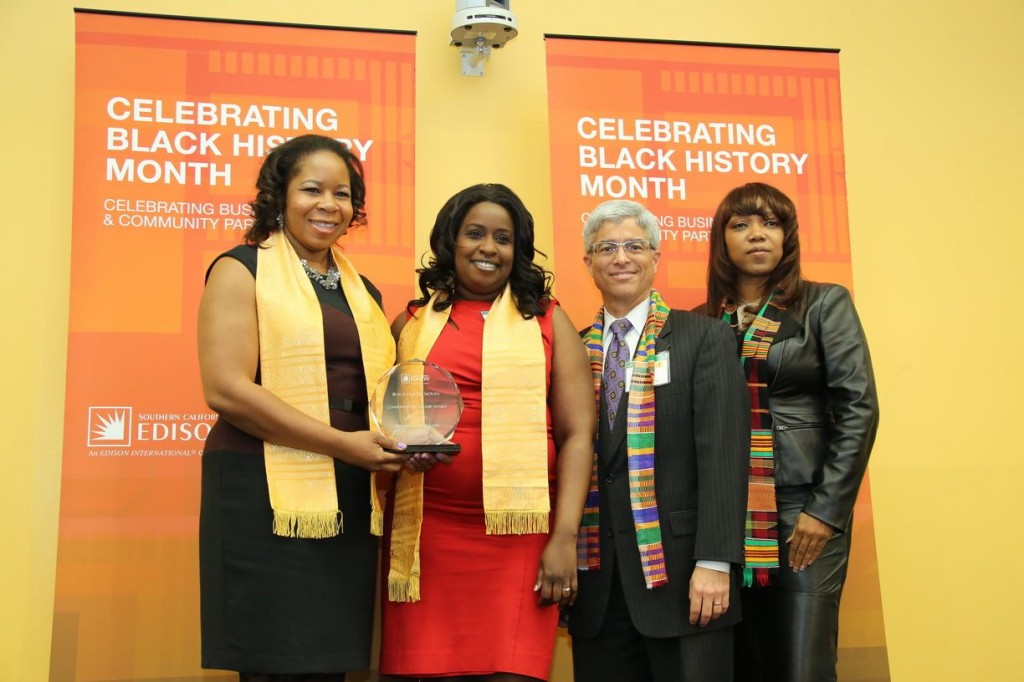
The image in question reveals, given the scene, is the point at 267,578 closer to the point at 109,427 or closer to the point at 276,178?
the point at 276,178

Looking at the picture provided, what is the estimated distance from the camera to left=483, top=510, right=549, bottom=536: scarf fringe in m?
2.55

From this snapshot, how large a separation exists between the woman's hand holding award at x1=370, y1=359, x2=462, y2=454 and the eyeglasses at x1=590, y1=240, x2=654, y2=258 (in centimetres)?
62

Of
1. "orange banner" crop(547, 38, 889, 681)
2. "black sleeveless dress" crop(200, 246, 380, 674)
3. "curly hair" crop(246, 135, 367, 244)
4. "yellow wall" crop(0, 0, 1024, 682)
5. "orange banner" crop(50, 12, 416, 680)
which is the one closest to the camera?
"black sleeveless dress" crop(200, 246, 380, 674)

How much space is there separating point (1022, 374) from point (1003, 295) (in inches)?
13.8

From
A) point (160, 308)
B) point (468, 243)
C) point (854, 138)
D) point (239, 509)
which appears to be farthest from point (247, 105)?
point (854, 138)

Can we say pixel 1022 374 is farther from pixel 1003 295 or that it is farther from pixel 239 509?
pixel 239 509

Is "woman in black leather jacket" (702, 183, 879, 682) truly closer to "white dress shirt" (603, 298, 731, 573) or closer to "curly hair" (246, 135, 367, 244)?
"white dress shirt" (603, 298, 731, 573)

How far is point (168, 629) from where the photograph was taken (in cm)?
340

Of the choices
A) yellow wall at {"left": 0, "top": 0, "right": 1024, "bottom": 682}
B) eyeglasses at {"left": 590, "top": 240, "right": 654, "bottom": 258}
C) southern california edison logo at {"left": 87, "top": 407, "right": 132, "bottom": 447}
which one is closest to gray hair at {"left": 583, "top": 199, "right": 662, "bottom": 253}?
eyeglasses at {"left": 590, "top": 240, "right": 654, "bottom": 258}

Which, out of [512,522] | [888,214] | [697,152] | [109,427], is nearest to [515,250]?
[512,522]

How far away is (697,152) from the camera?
3932 mm

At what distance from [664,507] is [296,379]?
100cm

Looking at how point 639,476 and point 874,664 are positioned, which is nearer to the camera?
point 639,476

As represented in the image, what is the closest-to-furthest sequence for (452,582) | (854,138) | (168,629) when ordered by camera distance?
(452,582)
(168,629)
(854,138)
